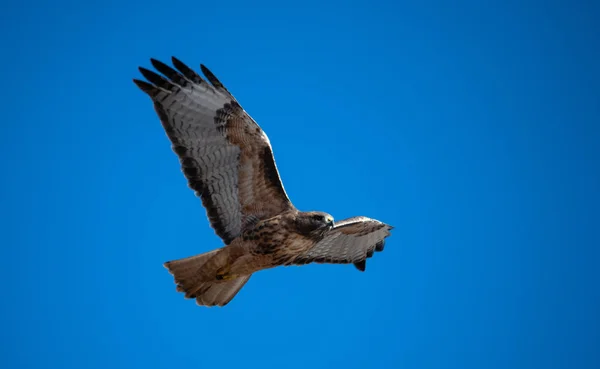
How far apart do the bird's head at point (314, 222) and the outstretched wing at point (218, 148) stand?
445mm

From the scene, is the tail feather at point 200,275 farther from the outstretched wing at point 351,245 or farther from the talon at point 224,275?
the outstretched wing at point 351,245

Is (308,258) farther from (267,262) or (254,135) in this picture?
(254,135)

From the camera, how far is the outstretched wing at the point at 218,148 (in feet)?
24.8

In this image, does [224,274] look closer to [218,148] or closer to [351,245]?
[218,148]

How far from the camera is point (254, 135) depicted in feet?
25.0

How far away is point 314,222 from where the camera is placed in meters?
7.30

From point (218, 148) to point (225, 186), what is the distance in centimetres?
47

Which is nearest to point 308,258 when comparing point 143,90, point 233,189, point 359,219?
point 359,219

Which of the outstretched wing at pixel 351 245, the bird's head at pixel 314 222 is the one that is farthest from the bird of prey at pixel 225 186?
the outstretched wing at pixel 351 245

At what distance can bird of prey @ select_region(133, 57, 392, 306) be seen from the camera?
7.51m

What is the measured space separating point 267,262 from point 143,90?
235 cm

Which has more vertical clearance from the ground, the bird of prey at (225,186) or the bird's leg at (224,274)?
the bird of prey at (225,186)

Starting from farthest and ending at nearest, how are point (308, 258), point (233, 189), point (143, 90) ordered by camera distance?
point (308, 258), point (233, 189), point (143, 90)

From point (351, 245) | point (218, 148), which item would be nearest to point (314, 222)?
point (218, 148)
